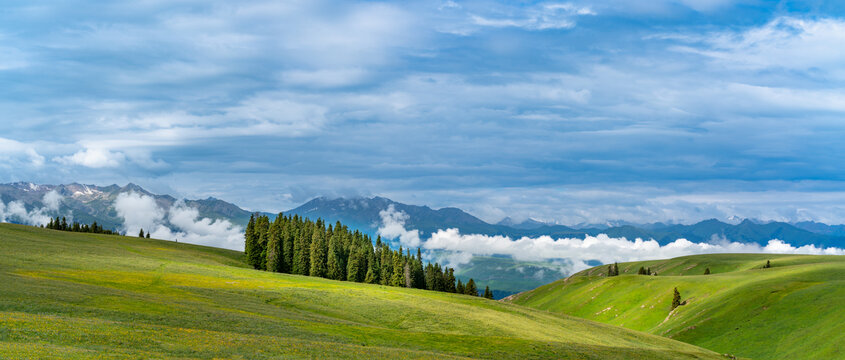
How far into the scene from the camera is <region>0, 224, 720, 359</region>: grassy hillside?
38.2 meters

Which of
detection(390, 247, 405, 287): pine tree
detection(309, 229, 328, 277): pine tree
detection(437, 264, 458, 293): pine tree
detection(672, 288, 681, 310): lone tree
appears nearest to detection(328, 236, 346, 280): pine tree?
detection(309, 229, 328, 277): pine tree

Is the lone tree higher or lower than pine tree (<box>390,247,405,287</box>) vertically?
lower

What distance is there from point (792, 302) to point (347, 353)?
135 meters

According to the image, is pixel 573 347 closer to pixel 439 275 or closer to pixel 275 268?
pixel 275 268

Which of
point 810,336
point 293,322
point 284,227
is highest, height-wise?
point 284,227

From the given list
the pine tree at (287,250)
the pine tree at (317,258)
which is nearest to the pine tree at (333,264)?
the pine tree at (317,258)

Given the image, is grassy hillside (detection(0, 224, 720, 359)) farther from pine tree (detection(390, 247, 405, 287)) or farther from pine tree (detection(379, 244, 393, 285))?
pine tree (detection(379, 244, 393, 285))

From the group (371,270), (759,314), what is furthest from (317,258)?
(759,314)

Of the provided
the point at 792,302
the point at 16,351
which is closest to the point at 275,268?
the point at 16,351

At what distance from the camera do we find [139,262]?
111 metres

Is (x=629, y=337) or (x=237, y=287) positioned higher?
(x=237, y=287)

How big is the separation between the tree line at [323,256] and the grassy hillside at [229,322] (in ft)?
166

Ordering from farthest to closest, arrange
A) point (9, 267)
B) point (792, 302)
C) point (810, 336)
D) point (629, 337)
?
A: 1. point (792, 302)
2. point (810, 336)
3. point (629, 337)
4. point (9, 267)

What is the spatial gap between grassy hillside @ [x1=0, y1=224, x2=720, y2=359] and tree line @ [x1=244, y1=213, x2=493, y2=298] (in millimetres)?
50597
